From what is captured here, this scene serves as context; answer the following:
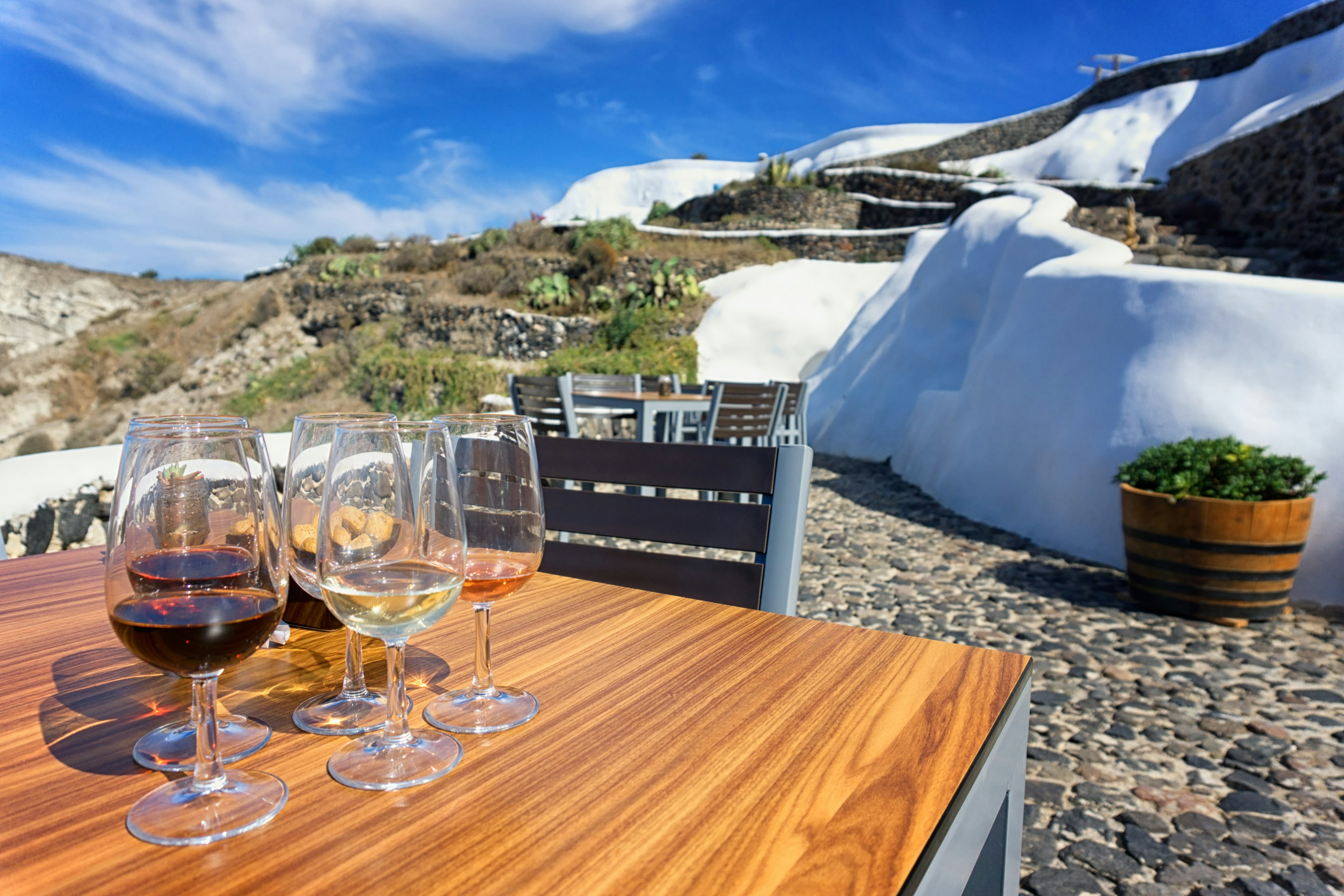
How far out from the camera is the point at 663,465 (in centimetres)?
151

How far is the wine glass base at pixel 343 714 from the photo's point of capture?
670 mm

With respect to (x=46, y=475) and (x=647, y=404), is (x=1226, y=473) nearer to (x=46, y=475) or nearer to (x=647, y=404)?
(x=647, y=404)

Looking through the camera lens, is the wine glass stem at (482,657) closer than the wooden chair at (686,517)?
Yes

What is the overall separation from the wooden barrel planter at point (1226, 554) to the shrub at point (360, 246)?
21244 millimetres

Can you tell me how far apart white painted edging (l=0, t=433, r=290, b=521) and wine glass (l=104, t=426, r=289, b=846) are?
2.13 m

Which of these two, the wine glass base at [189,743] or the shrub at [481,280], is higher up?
the shrub at [481,280]

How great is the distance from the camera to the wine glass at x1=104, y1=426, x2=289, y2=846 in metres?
0.52

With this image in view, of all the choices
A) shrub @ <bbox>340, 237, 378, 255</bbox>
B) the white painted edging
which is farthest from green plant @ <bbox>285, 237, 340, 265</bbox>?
the white painted edging

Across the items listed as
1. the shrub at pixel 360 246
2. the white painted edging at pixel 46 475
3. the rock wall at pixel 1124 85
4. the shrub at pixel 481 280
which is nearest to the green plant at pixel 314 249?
the shrub at pixel 360 246

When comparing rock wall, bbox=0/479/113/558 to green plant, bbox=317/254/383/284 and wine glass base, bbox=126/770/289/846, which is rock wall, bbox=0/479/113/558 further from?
green plant, bbox=317/254/383/284

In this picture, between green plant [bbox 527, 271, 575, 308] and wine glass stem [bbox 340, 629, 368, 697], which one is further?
green plant [bbox 527, 271, 575, 308]

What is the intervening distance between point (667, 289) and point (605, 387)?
8759mm

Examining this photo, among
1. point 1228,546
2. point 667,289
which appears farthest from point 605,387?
point 667,289

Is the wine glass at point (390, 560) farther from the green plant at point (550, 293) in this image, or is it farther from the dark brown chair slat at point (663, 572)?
the green plant at point (550, 293)
